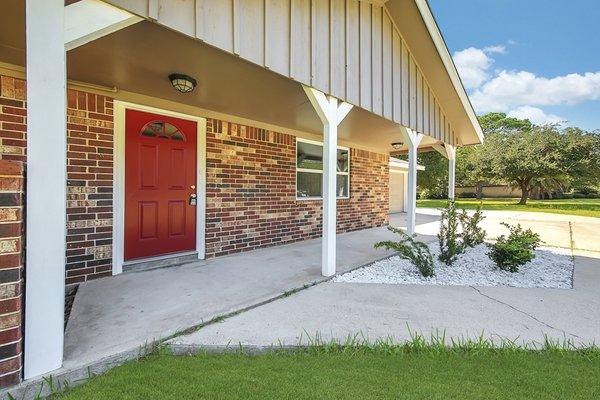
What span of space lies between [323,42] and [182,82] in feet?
5.97

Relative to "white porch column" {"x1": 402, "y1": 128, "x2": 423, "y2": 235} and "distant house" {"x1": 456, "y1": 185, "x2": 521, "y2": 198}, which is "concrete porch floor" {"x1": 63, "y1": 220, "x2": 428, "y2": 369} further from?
"distant house" {"x1": 456, "y1": 185, "x2": 521, "y2": 198}

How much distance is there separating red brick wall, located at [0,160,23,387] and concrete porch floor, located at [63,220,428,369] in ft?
0.99

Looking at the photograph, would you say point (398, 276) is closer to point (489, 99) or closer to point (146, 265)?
point (146, 265)

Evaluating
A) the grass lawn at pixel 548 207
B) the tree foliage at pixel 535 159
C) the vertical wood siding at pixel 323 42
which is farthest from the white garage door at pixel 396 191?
the vertical wood siding at pixel 323 42

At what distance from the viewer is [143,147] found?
4.38 m

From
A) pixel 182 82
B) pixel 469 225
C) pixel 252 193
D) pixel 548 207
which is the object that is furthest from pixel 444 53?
pixel 548 207

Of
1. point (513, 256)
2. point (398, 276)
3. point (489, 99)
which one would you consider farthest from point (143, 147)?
point (489, 99)

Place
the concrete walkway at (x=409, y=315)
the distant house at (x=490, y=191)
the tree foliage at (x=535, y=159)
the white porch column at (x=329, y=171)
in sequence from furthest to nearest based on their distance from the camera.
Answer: the distant house at (x=490, y=191), the tree foliage at (x=535, y=159), the white porch column at (x=329, y=171), the concrete walkway at (x=409, y=315)

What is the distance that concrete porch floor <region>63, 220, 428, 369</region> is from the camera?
2.42 metres

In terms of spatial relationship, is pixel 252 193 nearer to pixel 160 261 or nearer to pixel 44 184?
pixel 160 261

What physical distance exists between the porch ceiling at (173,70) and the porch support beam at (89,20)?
0.90 feet

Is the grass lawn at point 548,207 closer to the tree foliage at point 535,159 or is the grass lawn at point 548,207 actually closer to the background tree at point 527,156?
the tree foliage at point 535,159

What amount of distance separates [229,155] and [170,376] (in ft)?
12.5

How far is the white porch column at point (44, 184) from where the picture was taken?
189 cm
